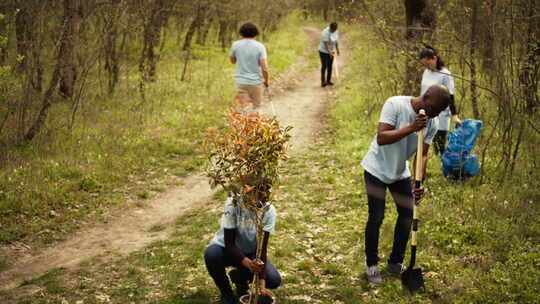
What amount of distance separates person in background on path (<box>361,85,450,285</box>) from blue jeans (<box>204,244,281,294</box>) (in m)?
1.21

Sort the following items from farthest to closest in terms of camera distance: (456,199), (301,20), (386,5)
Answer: (301,20)
(386,5)
(456,199)

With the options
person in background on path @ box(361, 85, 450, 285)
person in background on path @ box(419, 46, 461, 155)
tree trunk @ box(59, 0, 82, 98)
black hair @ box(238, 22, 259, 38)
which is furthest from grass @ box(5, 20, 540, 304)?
tree trunk @ box(59, 0, 82, 98)

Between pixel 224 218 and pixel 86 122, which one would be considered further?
pixel 86 122

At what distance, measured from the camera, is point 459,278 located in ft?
18.2

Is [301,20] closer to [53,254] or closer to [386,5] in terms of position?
[386,5]

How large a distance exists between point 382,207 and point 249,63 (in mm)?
6134

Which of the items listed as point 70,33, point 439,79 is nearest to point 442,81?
point 439,79

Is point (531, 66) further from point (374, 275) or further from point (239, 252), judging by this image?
point (239, 252)

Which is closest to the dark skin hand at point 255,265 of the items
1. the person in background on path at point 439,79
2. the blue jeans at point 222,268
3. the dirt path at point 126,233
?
the blue jeans at point 222,268

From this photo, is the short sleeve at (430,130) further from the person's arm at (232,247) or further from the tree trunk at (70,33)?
the tree trunk at (70,33)

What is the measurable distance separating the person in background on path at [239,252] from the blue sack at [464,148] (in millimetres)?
4255

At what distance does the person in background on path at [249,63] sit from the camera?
10637mm

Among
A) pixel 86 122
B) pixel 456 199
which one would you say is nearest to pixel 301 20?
pixel 86 122

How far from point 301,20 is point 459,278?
1886 inches
